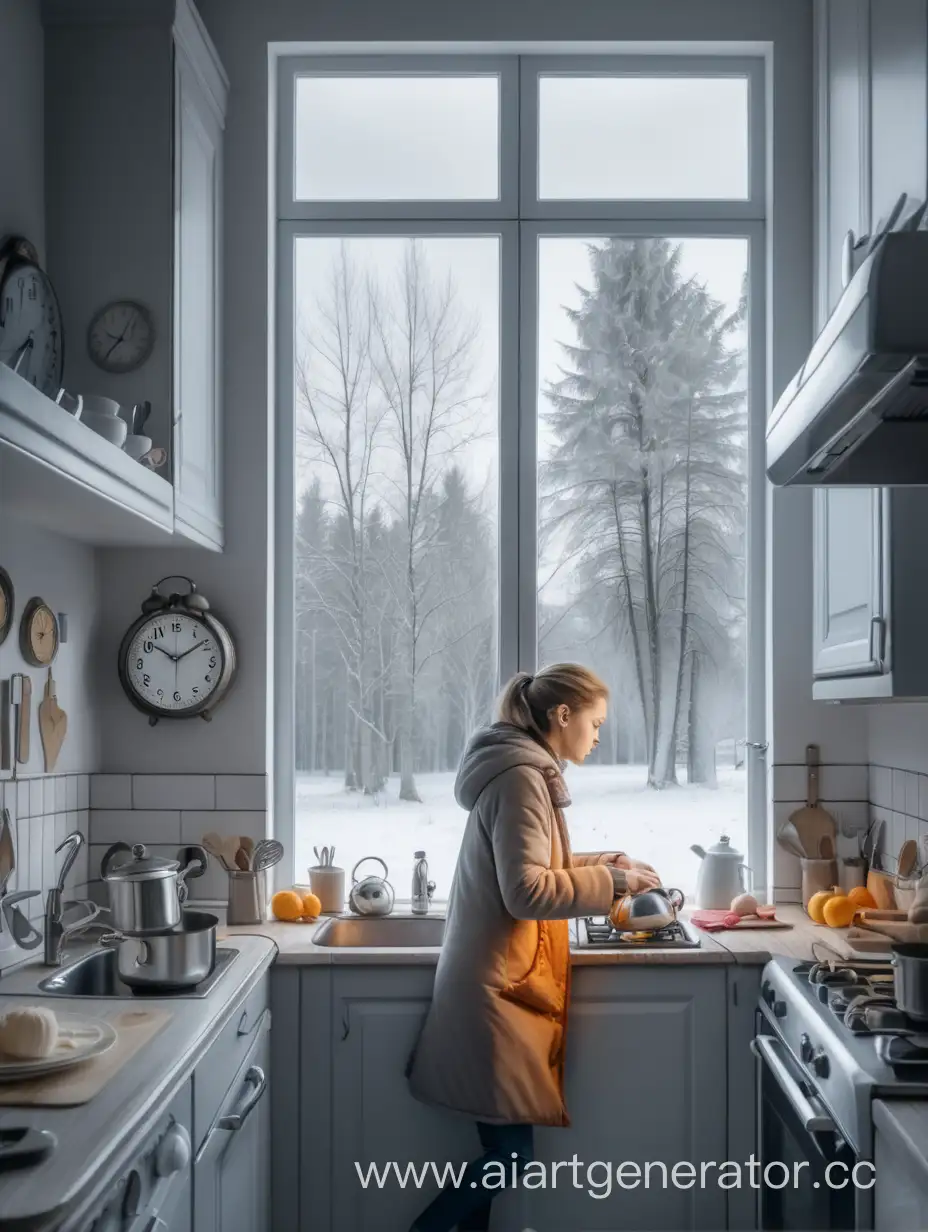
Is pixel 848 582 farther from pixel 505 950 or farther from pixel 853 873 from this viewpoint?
pixel 505 950

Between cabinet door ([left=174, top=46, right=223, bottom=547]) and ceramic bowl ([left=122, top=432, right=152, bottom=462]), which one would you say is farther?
cabinet door ([left=174, top=46, right=223, bottom=547])

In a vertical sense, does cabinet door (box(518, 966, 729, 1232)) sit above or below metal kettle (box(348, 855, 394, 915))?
below

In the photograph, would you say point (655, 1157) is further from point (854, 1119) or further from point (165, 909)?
point (165, 909)

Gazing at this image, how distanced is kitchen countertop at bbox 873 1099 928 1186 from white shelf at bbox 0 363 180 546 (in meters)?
1.48

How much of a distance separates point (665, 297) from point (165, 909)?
201cm

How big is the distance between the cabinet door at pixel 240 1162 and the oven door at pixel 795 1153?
0.95m

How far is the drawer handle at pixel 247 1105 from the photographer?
6.67 ft

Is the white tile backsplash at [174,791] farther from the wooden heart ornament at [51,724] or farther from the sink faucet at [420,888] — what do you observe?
the sink faucet at [420,888]

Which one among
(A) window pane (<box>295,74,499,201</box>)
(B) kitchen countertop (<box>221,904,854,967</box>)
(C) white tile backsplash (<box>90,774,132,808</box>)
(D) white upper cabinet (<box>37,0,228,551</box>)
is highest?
(A) window pane (<box>295,74,499,201</box>)

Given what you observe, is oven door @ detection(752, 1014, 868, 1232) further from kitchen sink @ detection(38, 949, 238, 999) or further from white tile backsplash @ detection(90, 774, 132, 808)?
white tile backsplash @ detection(90, 774, 132, 808)

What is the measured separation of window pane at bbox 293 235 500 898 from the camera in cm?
321

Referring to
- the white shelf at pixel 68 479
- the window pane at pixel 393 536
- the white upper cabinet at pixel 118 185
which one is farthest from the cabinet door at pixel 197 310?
the window pane at pixel 393 536

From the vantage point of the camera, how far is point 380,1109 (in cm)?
262

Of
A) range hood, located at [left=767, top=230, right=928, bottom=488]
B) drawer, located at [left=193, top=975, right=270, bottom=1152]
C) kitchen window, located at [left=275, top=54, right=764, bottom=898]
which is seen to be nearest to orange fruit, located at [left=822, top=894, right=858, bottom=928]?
kitchen window, located at [left=275, top=54, right=764, bottom=898]
